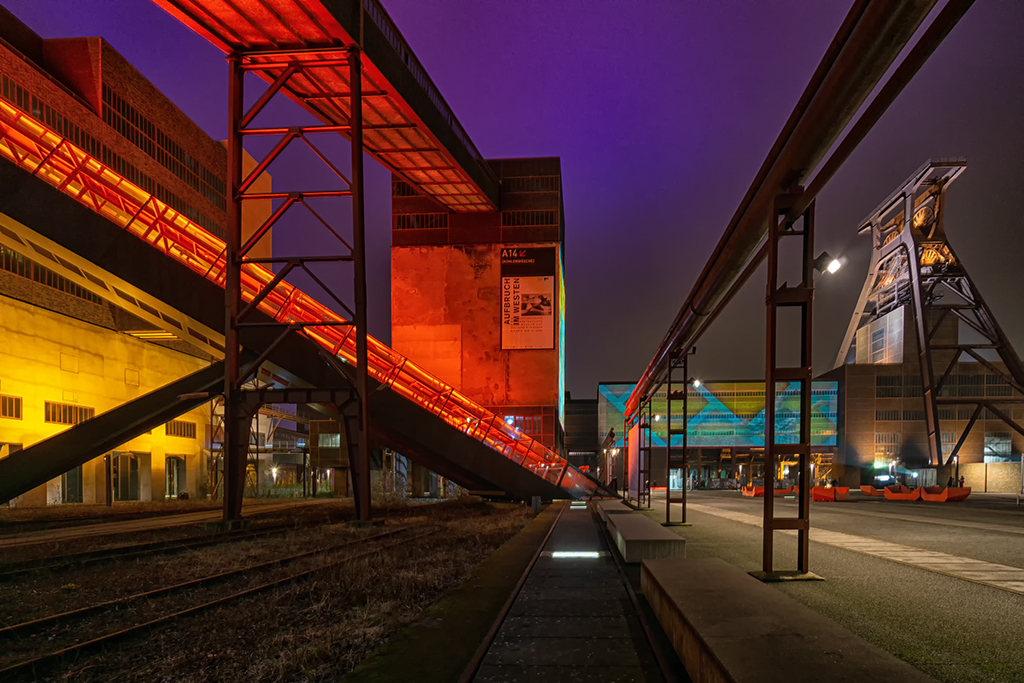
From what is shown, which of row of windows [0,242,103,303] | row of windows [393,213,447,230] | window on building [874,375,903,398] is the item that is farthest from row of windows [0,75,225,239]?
window on building [874,375,903,398]

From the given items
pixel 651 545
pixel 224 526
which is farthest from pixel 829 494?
pixel 224 526

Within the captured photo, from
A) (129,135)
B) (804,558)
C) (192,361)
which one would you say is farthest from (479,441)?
(129,135)

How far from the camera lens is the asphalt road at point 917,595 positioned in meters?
5.22

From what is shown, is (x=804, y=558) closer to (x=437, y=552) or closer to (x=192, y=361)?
(x=437, y=552)

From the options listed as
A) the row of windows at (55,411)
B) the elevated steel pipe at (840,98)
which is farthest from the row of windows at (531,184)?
the elevated steel pipe at (840,98)

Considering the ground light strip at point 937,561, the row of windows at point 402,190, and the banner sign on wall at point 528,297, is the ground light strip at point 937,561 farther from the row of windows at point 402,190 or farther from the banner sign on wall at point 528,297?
the row of windows at point 402,190

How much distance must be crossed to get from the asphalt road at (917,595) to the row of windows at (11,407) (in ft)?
78.9

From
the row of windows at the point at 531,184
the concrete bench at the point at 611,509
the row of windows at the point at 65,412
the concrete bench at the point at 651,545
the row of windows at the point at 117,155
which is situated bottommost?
the concrete bench at the point at 611,509

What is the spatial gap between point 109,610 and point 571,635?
5.69 metres

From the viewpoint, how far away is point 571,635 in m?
6.13

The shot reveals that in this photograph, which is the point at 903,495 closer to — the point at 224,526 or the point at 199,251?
the point at 224,526

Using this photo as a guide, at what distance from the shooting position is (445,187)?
118 ft

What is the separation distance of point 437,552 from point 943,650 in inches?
342

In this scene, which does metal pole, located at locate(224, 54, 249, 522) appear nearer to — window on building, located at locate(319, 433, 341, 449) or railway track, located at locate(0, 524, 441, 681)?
railway track, located at locate(0, 524, 441, 681)
